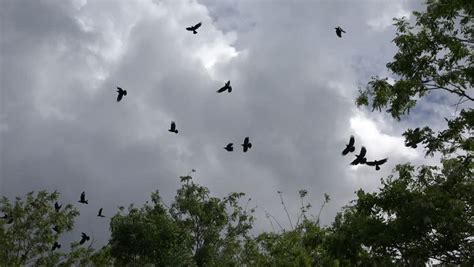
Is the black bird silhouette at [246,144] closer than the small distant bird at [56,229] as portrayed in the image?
Yes

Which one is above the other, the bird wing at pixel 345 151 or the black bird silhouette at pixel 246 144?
the black bird silhouette at pixel 246 144

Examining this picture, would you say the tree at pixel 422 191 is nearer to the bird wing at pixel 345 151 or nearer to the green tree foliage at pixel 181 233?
the bird wing at pixel 345 151

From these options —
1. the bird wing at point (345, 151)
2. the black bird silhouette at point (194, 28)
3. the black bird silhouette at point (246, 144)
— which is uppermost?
the black bird silhouette at point (194, 28)

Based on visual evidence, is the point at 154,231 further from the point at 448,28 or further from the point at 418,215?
the point at 448,28

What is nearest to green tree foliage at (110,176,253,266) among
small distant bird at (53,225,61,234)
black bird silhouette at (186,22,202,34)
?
small distant bird at (53,225,61,234)

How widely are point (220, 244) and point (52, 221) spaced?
1261 cm

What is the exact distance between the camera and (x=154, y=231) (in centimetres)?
3331

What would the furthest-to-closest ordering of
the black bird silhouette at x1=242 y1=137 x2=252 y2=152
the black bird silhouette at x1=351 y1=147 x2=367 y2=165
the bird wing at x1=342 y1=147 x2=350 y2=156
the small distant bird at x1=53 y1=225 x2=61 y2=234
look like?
the small distant bird at x1=53 y1=225 x2=61 y2=234
the black bird silhouette at x1=242 y1=137 x2=252 y2=152
the black bird silhouette at x1=351 y1=147 x2=367 y2=165
the bird wing at x1=342 y1=147 x2=350 y2=156

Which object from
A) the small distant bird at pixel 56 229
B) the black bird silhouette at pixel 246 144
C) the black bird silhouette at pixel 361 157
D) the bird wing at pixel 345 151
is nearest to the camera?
the bird wing at pixel 345 151

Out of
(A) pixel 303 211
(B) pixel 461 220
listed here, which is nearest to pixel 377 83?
(B) pixel 461 220

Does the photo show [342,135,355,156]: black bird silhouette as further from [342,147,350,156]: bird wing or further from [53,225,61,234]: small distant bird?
[53,225,61,234]: small distant bird

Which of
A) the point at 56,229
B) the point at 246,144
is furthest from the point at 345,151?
the point at 56,229

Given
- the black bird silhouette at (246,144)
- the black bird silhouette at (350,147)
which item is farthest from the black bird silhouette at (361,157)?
the black bird silhouette at (246,144)

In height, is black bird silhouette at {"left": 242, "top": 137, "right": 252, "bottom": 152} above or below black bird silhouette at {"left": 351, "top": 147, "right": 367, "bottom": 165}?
above
